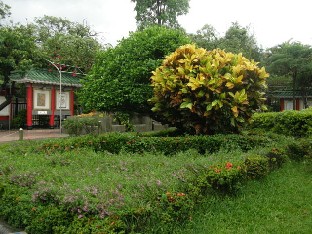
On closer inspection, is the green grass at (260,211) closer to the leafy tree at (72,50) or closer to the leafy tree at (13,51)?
the leafy tree at (13,51)

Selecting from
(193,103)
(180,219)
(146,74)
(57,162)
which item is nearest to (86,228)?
(180,219)

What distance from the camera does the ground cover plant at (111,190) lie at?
3.42 meters

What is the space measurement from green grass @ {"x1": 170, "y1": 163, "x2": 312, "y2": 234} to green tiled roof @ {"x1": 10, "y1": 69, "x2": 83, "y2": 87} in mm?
17922

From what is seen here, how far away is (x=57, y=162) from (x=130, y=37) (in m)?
6.24

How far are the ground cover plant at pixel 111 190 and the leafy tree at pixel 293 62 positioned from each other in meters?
22.3

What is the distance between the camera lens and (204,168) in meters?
4.86

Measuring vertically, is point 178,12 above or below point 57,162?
above

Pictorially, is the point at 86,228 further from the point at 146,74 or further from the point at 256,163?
the point at 146,74

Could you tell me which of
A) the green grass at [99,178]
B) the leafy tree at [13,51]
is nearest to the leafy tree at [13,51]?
the leafy tree at [13,51]

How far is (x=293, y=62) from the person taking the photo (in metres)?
26.4

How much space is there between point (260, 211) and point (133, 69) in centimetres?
682

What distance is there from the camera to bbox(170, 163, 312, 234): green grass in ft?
13.0

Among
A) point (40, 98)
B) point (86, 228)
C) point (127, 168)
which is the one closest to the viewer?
point (86, 228)

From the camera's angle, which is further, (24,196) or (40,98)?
(40,98)
